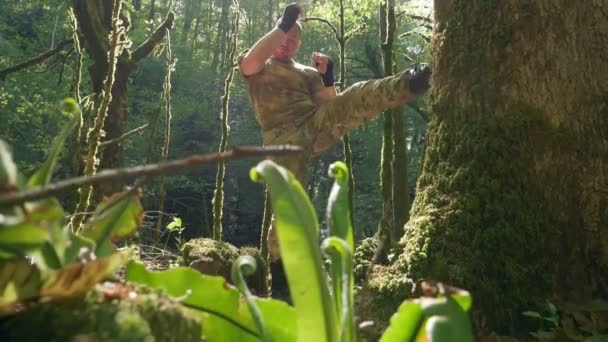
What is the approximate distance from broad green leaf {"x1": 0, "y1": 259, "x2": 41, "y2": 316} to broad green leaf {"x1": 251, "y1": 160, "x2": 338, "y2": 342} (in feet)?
0.75

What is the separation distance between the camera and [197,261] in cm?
493

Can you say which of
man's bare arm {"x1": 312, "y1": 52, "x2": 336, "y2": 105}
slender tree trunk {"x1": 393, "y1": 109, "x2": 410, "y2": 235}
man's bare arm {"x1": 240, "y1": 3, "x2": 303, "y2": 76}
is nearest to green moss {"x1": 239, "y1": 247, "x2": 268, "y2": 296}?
man's bare arm {"x1": 312, "y1": 52, "x2": 336, "y2": 105}

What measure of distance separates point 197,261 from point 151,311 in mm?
4565

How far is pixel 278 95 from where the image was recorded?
557 centimetres

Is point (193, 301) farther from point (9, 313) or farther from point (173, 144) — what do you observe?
point (173, 144)

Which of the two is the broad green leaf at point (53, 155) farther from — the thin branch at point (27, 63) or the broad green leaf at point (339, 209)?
the thin branch at point (27, 63)

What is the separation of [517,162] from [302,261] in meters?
1.60

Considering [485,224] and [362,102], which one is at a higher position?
[362,102]

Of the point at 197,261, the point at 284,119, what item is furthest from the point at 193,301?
the point at 284,119

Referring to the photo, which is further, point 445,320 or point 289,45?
point 289,45

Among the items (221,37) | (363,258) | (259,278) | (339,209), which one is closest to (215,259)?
(259,278)

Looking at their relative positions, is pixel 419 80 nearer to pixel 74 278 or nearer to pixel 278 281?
pixel 278 281

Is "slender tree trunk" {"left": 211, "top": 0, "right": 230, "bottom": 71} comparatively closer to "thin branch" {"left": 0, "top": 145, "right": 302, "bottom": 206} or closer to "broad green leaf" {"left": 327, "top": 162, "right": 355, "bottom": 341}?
"broad green leaf" {"left": 327, "top": 162, "right": 355, "bottom": 341}

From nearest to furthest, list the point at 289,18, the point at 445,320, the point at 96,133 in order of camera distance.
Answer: the point at 445,320
the point at 96,133
the point at 289,18
